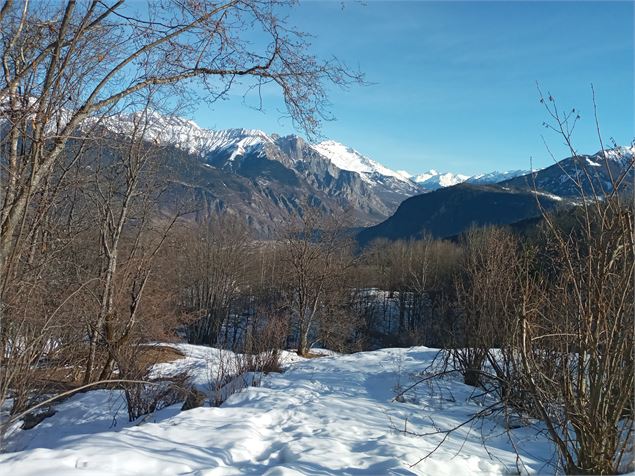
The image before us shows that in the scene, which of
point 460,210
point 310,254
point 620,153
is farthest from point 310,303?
point 460,210

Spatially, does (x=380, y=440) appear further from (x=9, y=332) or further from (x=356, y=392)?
(x=9, y=332)

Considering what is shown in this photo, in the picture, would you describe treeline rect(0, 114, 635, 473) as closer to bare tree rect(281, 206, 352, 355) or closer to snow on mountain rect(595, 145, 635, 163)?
bare tree rect(281, 206, 352, 355)

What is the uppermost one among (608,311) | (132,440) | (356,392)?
(608,311)

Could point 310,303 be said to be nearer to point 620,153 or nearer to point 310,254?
point 310,254

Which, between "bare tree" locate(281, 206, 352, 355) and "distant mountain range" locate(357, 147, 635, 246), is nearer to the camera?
"bare tree" locate(281, 206, 352, 355)

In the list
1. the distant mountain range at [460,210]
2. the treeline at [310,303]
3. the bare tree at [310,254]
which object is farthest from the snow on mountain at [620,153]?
the distant mountain range at [460,210]

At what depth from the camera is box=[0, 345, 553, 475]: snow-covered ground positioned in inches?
144

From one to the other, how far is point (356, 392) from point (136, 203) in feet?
31.4

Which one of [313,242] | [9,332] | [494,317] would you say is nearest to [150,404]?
[9,332]

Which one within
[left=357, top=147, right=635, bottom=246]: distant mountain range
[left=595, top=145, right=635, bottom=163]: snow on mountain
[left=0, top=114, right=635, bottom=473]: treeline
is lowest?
[left=0, top=114, right=635, bottom=473]: treeline

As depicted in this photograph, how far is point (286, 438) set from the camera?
15.9 feet

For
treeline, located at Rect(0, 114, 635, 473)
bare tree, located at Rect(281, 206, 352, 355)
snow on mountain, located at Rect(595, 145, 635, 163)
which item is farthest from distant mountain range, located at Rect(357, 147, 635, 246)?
snow on mountain, located at Rect(595, 145, 635, 163)

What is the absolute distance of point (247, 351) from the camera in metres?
8.73

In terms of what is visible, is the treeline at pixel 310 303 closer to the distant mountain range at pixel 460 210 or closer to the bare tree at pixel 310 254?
the bare tree at pixel 310 254
